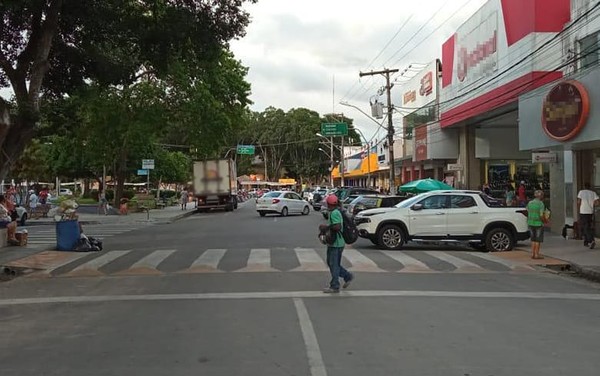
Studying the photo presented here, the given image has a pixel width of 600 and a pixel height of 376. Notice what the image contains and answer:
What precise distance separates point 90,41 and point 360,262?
1016cm

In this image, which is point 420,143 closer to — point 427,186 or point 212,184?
point 427,186

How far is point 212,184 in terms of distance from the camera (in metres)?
44.1

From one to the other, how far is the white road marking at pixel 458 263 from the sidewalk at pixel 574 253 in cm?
228

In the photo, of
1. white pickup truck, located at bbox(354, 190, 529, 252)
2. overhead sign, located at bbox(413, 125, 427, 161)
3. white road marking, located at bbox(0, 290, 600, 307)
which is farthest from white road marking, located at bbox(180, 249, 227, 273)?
overhead sign, located at bbox(413, 125, 427, 161)

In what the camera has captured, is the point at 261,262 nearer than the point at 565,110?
Yes

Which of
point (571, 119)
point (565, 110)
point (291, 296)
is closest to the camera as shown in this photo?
point (291, 296)

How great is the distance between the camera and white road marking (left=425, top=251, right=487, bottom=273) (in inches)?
539

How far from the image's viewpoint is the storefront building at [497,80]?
74.7ft

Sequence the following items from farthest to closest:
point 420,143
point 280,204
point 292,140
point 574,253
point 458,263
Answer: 1. point 292,140
2. point 420,143
3. point 280,204
4. point 574,253
5. point 458,263

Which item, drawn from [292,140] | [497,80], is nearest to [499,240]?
[497,80]

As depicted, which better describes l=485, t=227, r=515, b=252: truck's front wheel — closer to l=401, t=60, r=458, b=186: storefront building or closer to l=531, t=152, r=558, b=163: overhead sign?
l=531, t=152, r=558, b=163: overhead sign

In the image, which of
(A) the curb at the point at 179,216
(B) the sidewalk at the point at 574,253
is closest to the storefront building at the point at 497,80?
(B) the sidewalk at the point at 574,253

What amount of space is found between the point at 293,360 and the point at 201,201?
38.9 metres

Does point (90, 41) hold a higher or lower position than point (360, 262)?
higher
